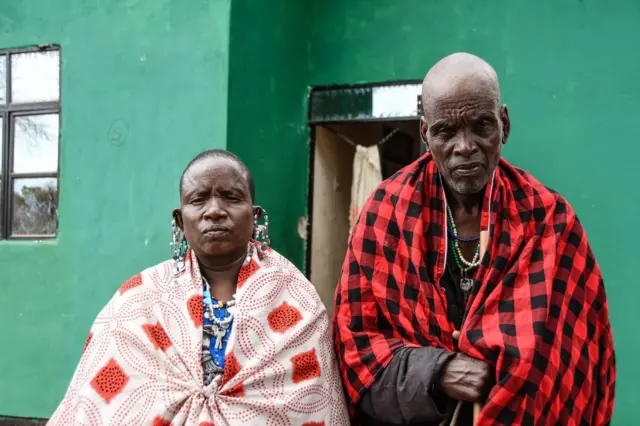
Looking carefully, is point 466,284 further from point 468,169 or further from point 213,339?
point 213,339

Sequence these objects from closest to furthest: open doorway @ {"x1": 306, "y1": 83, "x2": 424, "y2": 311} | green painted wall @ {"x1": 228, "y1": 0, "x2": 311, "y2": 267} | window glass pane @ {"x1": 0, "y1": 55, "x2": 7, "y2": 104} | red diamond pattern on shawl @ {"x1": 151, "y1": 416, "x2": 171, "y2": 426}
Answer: red diamond pattern on shawl @ {"x1": 151, "y1": 416, "x2": 171, "y2": 426}, green painted wall @ {"x1": 228, "y1": 0, "x2": 311, "y2": 267}, open doorway @ {"x1": 306, "y1": 83, "x2": 424, "y2": 311}, window glass pane @ {"x1": 0, "y1": 55, "x2": 7, "y2": 104}

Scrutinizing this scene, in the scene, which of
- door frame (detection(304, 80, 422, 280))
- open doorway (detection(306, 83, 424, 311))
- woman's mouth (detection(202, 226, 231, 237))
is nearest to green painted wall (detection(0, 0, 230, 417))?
door frame (detection(304, 80, 422, 280))

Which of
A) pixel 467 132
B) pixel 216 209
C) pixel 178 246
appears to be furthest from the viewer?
pixel 178 246

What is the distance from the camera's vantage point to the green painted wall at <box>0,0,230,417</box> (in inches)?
199

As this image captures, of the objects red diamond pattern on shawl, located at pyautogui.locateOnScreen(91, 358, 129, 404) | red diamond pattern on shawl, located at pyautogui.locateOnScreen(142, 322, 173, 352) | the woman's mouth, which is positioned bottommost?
red diamond pattern on shawl, located at pyautogui.locateOnScreen(91, 358, 129, 404)

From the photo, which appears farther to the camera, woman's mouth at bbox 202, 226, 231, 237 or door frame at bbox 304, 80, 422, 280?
door frame at bbox 304, 80, 422, 280

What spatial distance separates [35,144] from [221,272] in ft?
11.5

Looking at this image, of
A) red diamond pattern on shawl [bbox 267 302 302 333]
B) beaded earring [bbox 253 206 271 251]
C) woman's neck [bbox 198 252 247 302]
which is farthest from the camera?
beaded earring [bbox 253 206 271 251]

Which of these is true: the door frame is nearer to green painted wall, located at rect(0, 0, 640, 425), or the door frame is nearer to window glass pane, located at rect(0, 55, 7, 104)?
green painted wall, located at rect(0, 0, 640, 425)

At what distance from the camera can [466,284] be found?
259 cm

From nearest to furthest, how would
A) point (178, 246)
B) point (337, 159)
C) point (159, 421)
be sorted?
point (159, 421), point (178, 246), point (337, 159)

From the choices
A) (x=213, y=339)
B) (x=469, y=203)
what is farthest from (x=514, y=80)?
(x=213, y=339)

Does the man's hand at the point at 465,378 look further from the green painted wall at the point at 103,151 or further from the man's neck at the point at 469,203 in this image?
the green painted wall at the point at 103,151

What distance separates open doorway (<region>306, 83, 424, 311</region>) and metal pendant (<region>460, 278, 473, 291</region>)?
274cm
